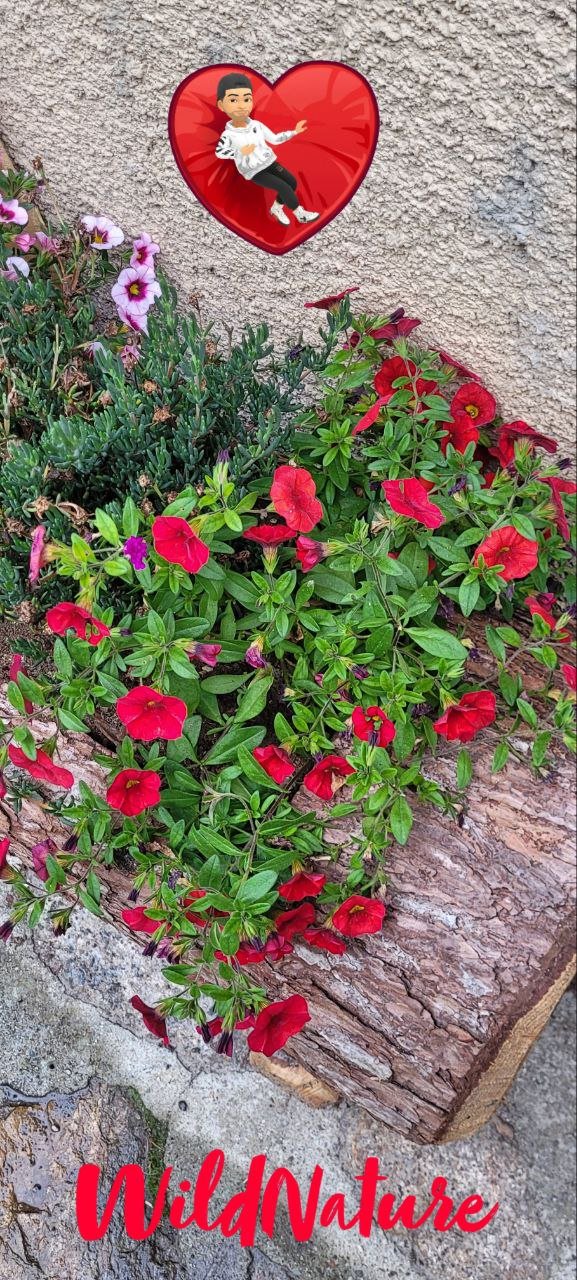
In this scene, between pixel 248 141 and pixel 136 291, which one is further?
pixel 136 291

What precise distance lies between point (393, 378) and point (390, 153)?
16.7 inches

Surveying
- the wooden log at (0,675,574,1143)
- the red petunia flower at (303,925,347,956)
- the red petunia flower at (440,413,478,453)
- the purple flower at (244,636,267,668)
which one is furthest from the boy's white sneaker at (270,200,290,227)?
the red petunia flower at (303,925,347,956)

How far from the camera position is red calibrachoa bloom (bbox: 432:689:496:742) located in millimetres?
1500

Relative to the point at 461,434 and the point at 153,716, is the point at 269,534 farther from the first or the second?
the point at 461,434

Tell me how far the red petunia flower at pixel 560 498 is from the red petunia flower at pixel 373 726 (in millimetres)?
552

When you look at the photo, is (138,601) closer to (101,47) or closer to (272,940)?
(272,940)

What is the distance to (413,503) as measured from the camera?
4.82ft

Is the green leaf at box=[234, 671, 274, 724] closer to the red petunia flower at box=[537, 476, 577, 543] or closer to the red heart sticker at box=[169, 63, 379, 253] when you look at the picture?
the red petunia flower at box=[537, 476, 577, 543]

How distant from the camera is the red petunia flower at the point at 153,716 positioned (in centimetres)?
136

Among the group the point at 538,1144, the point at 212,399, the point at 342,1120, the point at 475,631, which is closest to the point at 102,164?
the point at 212,399

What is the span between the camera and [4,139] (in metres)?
1.93

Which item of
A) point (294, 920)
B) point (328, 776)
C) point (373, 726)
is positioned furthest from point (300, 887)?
point (373, 726)

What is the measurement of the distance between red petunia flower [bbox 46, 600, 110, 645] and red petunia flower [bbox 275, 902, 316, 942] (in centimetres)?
60

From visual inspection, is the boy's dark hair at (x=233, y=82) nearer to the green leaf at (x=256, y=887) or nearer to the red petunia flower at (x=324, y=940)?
the green leaf at (x=256, y=887)
